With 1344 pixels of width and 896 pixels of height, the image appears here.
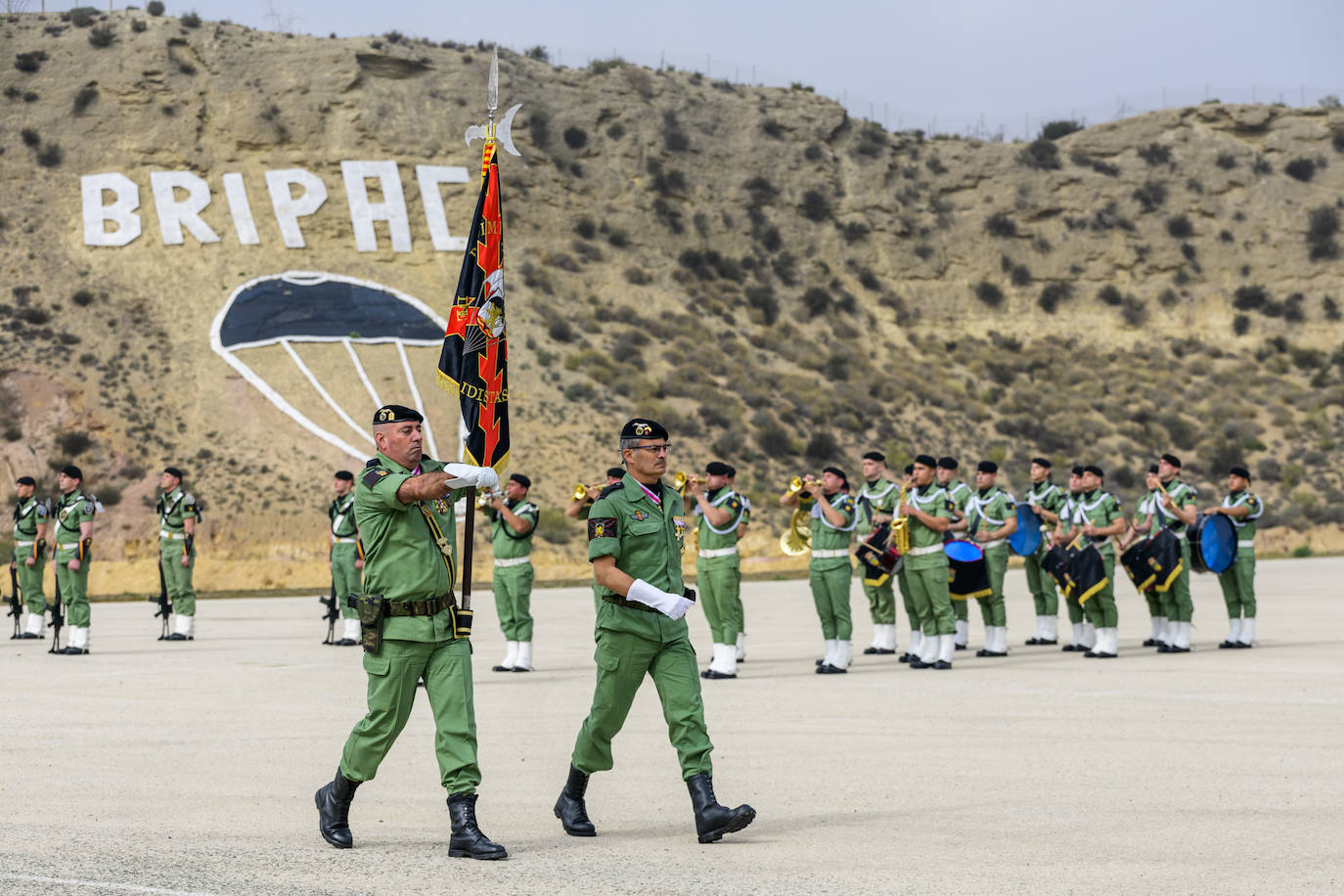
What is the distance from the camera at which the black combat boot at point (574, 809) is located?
799cm

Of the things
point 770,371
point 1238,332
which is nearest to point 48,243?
point 770,371

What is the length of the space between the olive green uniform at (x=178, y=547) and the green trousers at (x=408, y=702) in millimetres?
15443

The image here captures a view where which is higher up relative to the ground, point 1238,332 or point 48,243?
point 48,243

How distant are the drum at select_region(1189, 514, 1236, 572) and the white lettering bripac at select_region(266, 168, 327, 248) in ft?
133

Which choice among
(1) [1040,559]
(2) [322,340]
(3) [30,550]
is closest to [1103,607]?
(1) [1040,559]

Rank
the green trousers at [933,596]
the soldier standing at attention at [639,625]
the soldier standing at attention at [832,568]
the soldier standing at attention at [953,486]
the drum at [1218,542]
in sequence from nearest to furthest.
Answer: the soldier standing at attention at [639,625] → the soldier standing at attention at [832,568] → the green trousers at [933,596] → the soldier standing at attention at [953,486] → the drum at [1218,542]

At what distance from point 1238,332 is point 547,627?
4922 centimetres

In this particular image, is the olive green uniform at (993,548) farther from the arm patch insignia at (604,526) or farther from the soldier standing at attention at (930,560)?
the arm patch insignia at (604,526)

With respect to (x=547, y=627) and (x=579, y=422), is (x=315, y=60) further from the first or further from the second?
(x=547, y=627)

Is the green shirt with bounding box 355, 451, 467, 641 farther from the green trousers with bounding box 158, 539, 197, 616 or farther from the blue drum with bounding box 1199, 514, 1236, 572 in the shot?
the green trousers with bounding box 158, 539, 197, 616

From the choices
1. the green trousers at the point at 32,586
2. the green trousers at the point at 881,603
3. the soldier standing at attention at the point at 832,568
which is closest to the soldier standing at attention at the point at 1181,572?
the green trousers at the point at 881,603

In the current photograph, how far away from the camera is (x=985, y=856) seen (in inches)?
291

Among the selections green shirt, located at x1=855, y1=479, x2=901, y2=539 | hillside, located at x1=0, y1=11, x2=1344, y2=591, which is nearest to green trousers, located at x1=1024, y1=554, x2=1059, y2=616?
green shirt, located at x1=855, y1=479, x2=901, y2=539

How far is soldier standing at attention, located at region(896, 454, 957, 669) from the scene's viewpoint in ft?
56.2
